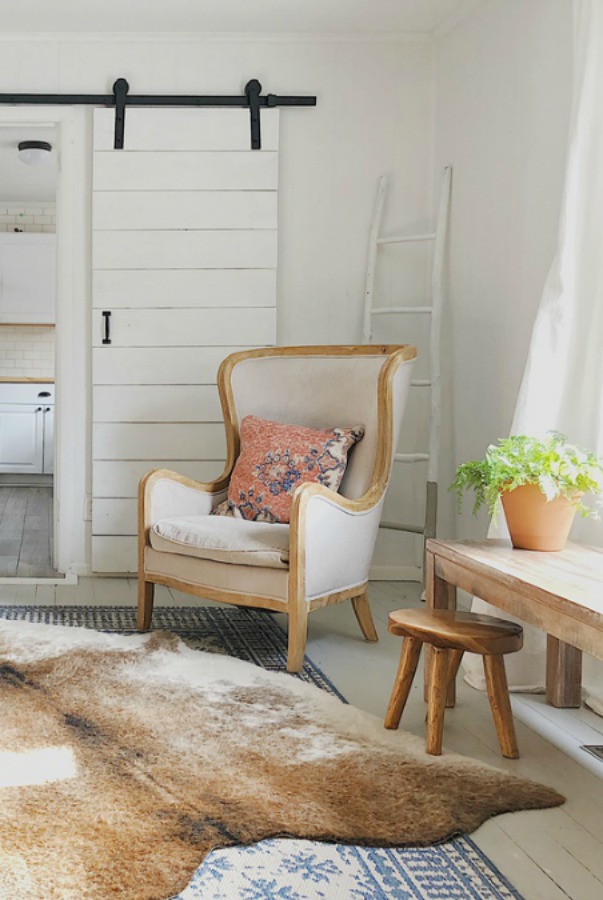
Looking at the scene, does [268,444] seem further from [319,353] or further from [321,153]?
[321,153]

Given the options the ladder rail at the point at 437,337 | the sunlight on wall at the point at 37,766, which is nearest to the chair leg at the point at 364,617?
the ladder rail at the point at 437,337

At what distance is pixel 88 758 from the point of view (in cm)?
224

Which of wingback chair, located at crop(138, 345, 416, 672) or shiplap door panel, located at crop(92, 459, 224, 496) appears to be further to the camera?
shiplap door panel, located at crop(92, 459, 224, 496)

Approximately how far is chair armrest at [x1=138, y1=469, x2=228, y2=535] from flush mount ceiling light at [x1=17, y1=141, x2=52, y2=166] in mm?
3874

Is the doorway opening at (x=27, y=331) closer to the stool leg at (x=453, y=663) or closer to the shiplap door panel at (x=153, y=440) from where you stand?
the shiplap door panel at (x=153, y=440)

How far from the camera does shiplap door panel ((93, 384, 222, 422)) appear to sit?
458 centimetres

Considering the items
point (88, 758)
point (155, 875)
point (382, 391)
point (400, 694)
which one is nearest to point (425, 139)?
point (382, 391)

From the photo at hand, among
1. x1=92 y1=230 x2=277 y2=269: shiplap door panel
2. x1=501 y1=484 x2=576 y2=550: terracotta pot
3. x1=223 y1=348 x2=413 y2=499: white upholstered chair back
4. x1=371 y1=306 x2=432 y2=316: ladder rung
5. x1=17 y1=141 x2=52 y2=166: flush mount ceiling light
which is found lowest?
x1=501 y1=484 x2=576 y2=550: terracotta pot

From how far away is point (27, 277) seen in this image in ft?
28.5

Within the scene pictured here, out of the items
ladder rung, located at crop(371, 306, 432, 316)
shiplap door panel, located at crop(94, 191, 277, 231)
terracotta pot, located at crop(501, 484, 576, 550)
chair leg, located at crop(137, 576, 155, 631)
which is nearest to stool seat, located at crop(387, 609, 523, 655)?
terracotta pot, located at crop(501, 484, 576, 550)

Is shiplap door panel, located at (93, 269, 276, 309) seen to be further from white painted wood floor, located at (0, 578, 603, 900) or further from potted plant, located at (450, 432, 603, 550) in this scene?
potted plant, located at (450, 432, 603, 550)

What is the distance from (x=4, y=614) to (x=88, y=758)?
169 centimetres

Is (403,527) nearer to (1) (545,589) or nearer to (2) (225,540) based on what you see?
(2) (225,540)

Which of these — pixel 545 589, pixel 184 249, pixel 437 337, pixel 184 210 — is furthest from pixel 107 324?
pixel 545 589
